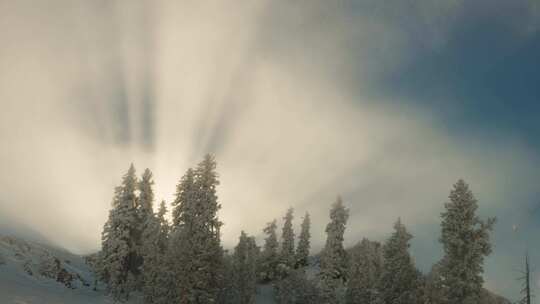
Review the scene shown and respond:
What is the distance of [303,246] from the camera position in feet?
433

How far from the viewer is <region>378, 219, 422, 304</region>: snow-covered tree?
61.9 m

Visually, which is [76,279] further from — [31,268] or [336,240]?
[336,240]

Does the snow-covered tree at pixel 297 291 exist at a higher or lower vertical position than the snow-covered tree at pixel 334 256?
lower

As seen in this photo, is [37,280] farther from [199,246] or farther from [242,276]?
[242,276]

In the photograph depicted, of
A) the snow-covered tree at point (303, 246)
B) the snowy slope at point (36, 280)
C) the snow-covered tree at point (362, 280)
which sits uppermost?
the snow-covered tree at point (303, 246)

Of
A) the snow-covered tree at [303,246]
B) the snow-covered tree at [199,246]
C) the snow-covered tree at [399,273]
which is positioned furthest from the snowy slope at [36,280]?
the snow-covered tree at [303,246]

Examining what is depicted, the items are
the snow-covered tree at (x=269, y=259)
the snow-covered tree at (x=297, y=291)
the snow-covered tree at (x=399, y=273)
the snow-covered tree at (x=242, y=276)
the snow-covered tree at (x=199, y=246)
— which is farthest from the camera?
the snow-covered tree at (x=269, y=259)

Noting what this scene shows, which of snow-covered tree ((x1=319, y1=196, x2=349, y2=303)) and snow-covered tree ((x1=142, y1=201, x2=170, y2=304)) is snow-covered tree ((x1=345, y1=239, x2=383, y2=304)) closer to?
snow-covered tree ((x1=319, y1=196, x2=349, y2=303))

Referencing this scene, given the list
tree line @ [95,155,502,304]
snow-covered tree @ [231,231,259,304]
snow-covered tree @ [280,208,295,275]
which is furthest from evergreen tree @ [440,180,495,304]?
snow-covered tree @ [280,208,295,275]

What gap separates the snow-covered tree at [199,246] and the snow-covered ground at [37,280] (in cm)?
1286

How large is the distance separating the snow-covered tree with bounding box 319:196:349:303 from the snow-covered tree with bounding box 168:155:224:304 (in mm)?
40061

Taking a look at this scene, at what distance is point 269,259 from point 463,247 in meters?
74.8

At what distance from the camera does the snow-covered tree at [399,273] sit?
61906 mm

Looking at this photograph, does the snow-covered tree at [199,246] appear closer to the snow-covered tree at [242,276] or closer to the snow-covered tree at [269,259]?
the snow-covered tree at [242,276]
